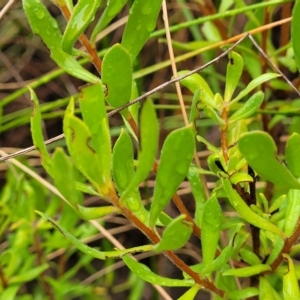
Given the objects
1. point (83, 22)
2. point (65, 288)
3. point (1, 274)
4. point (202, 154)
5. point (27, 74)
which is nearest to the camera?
point (83, 22)

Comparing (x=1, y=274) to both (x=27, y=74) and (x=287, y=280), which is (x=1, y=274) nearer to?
(x=287, y=280)

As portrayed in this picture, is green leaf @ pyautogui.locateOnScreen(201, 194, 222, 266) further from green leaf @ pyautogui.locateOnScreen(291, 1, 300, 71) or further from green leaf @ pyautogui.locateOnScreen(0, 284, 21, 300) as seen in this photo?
green leaf @ pyautogui.locateOnScreen(0, 284, 21, 300)

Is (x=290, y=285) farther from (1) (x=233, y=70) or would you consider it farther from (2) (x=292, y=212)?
(1) (x=233, y=70)

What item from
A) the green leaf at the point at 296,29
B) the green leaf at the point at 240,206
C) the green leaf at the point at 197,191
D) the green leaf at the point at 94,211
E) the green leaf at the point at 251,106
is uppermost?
the green leaf at the point at 296,29

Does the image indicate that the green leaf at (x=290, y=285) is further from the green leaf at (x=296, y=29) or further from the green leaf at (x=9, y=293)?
the green leaf at (x=9, y=293)

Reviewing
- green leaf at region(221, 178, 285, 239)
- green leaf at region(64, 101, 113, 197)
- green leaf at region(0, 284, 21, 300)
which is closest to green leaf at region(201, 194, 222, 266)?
green leaf at region(221, 178, 285, 239)

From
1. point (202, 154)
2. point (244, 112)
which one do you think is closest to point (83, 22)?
point (244, 112)

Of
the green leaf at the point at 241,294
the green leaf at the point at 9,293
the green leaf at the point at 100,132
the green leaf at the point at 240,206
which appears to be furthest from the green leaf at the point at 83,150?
the green leaf at the point at 9,293
